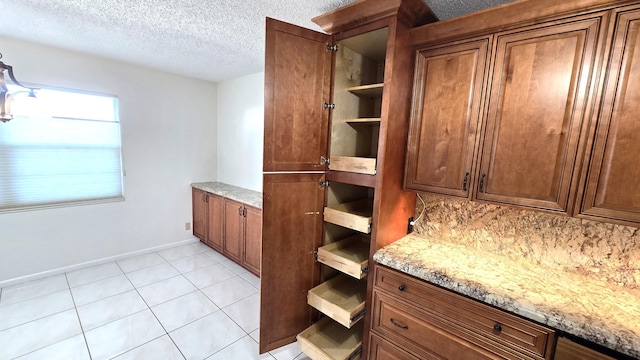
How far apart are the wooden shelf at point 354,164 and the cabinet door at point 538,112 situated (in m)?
0.59

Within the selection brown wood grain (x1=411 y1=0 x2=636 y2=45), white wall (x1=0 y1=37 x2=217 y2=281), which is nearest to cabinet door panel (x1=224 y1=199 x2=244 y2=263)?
white wall (x1=0 y1=37 x2=217 y2=281)

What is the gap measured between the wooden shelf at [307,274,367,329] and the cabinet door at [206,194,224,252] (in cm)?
192

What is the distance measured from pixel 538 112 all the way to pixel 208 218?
11.8ft

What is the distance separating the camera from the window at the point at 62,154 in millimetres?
2436

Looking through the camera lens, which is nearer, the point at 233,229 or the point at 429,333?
the point at 429,333

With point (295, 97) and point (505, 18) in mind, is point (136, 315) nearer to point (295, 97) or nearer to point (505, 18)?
point (295, 97)

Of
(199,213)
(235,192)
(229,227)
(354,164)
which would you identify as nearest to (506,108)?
(354,164)

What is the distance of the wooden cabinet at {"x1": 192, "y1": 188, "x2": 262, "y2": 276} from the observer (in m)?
2.83

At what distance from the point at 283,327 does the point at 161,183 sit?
2671 mm

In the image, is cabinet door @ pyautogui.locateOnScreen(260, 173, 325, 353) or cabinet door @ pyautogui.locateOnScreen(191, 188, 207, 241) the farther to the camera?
cabinet door @ pyautogui.locateOnScreen(191, 188, 207, 241)

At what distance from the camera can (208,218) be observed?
11.4 feet

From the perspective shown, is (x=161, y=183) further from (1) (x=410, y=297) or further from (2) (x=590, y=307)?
(2) (x=590, y=307)

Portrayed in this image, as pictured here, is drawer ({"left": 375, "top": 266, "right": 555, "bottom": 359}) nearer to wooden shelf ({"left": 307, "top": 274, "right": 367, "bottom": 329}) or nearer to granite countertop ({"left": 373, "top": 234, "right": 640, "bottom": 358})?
granite countertop ({"left": 373, "top": 234, "right": 640, "bottom": 358})

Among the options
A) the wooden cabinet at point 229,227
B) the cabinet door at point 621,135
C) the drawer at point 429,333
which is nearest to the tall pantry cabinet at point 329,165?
the drawer at point 429,333
